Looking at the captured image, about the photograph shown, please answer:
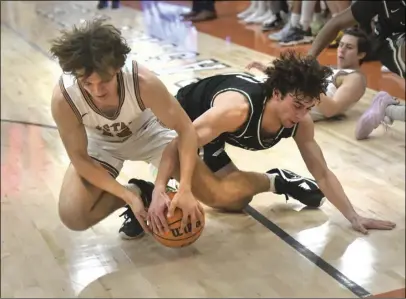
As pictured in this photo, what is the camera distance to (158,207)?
3.85ft

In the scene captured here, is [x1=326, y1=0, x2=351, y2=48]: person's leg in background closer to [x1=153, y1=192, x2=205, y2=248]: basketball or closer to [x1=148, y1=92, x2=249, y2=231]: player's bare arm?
[x1=148, y1=92, x2=249, y2=231]: player's bare arm

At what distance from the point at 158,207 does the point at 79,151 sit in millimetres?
194

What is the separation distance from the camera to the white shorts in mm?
1208

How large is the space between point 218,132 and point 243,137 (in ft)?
0.43

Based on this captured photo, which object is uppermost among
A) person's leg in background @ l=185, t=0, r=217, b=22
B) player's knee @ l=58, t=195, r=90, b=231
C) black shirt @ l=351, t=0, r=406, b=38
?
black shirt @ l=351, t=0, r=406, b=38

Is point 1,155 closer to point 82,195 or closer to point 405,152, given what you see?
point 82,195

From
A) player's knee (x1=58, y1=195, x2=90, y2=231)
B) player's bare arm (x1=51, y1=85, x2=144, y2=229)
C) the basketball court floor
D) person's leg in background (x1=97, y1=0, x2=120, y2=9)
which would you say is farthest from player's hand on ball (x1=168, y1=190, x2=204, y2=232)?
person's leg in background (x1=97, y1=0, x2=120, y2=9)

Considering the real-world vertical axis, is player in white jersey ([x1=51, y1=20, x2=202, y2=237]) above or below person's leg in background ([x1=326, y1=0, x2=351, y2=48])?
below

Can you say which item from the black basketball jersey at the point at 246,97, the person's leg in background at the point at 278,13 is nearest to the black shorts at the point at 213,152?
the black basketball jersey at the point at 246,97

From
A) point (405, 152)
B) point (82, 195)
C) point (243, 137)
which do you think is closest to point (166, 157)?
point (243, 137)

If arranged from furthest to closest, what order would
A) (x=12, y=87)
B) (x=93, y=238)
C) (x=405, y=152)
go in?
(x=12, y=87) → (x=405, y=152) → (x=93, y=238)

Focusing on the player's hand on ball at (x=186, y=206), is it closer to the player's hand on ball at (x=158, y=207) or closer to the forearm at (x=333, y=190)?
the player's hand on ball at (x=158, y=207)

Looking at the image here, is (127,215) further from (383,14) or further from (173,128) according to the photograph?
(383,14)

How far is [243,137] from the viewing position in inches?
51.5
